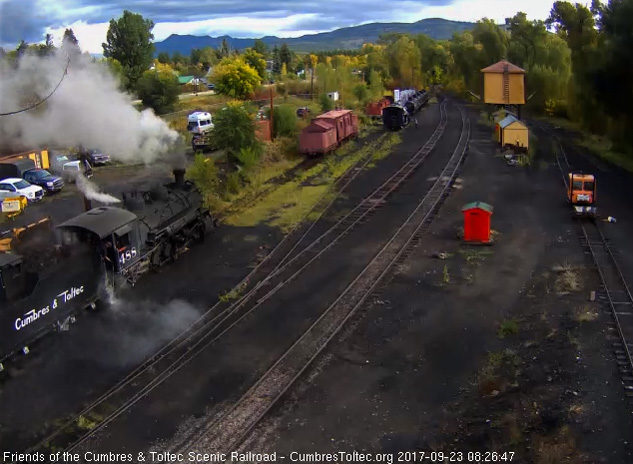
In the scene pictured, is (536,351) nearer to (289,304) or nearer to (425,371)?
(425,371)

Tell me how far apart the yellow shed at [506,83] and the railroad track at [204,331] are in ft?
95.7

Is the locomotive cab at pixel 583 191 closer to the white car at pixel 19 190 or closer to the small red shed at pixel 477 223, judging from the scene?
the small red shed at pixel 477 223

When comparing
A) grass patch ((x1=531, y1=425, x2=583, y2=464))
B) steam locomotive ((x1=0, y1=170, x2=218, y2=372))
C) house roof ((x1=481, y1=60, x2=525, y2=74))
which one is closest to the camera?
grass patch ((x1=531, y1=425, x2=583, y2=464))

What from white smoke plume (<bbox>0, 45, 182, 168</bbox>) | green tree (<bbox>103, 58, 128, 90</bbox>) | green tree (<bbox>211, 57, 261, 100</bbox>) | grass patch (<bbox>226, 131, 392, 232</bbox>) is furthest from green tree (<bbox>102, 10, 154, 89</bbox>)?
white smoke plume (<bbox>0, 45, 182, 168</bbox>)

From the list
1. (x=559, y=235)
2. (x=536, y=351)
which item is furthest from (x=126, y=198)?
(x=559, y=235)

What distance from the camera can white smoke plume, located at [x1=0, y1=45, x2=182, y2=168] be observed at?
68.9 feet

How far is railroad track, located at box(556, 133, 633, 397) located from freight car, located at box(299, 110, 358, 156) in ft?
61.6

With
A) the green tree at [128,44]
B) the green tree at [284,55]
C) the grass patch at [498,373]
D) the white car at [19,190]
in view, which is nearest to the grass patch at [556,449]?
the grass patch at [498,373]

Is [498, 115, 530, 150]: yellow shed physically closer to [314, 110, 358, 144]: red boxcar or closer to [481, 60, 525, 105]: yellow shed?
[481, 60, 525, 105]: yellow shed

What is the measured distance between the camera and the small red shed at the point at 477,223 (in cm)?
2159

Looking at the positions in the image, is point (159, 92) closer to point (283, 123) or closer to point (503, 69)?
point (283, 123)

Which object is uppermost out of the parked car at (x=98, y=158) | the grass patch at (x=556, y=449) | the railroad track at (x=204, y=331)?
the parked car at (x=98, y=158)

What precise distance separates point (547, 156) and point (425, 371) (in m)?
30.5
